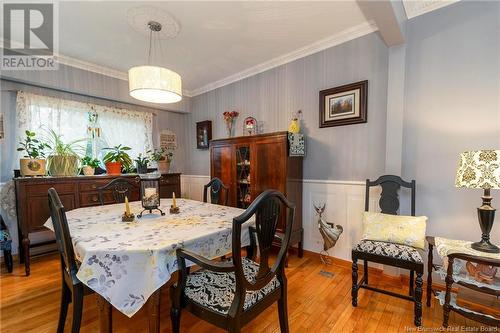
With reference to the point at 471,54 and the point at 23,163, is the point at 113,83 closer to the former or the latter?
the point at 23,163

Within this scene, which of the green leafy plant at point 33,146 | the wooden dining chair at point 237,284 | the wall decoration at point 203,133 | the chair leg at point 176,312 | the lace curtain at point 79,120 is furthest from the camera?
the wall decoration at point 203,133

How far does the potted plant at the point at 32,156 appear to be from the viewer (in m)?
2.48

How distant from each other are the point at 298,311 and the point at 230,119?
2.72m

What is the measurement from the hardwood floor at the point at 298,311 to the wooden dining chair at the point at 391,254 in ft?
0.40

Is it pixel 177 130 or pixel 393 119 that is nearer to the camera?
pixel 393 119

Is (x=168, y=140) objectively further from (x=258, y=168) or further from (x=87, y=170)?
(x=258, y=168)

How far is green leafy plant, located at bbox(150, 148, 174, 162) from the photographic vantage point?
3.81m

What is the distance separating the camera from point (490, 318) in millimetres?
1338

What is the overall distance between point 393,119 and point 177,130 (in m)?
3.60

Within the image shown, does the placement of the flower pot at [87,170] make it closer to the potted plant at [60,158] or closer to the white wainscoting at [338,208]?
the potted plant at [60,158]

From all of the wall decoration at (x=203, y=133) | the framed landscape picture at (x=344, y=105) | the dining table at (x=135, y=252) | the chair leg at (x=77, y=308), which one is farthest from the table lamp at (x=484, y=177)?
the wall decoration at (x=203, y=133)

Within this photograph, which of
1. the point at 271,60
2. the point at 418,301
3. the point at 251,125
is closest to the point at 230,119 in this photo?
the point at 251,125

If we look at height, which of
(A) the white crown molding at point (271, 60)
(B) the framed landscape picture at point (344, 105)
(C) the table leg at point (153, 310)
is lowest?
(C) the table leg at point (153, 310)

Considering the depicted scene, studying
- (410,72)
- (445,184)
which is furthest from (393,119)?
(445,184)
